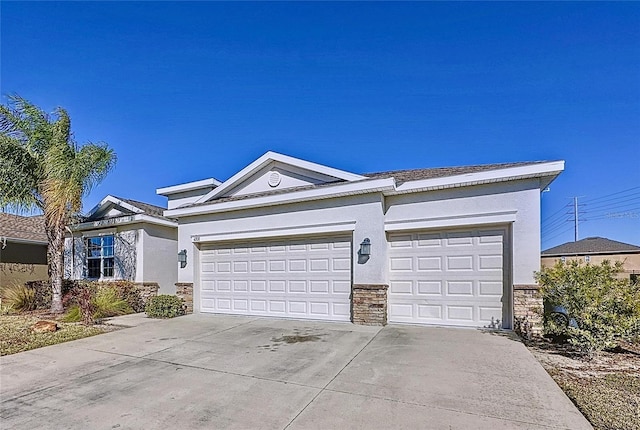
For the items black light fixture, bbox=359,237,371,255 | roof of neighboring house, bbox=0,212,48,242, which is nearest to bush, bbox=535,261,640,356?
black light fixture, bbox=359,237,371,255

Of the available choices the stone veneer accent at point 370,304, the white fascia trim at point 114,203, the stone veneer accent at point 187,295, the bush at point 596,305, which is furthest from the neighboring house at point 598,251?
the white fascia trim at point 114,203

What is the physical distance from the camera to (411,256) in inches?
363

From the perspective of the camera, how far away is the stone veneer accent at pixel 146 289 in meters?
13.3

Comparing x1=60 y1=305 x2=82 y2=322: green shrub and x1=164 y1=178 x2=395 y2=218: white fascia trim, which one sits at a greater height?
x1=164 y1=178 x2=395 y2=218: white fascia trim

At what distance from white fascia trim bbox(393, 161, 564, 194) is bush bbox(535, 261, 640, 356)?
2.21m

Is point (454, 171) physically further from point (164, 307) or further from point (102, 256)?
point (102, 256)

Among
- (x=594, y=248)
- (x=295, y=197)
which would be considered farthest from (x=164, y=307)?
→ (x=594, y=248)

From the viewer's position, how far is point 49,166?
36.6ft

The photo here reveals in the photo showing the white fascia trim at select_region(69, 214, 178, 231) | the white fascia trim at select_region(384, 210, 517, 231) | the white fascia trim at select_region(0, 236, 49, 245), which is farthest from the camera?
the white fascia trim at select_region(0, 236, 49, 245)

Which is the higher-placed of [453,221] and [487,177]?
[487,177]

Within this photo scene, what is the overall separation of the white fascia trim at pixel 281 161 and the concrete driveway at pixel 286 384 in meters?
4.39

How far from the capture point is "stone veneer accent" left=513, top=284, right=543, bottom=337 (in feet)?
25.6

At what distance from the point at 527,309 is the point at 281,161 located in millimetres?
7811

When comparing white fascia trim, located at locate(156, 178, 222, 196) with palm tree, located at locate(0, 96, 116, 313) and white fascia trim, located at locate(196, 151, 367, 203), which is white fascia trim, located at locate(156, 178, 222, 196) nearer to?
white fascia trim, located at locate(196, 151, 367, 203)
